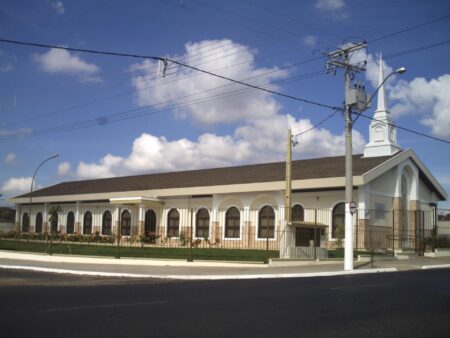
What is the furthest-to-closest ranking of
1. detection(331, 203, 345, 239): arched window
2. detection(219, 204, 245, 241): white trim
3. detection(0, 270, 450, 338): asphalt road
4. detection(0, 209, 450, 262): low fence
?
detection(219, 204, 245, 241): white trim < detection(331, 203, 345, 239): arched window < detection(0, 209, 450, 262): low fence < detection(0, 270, 450, 338): asphalt road

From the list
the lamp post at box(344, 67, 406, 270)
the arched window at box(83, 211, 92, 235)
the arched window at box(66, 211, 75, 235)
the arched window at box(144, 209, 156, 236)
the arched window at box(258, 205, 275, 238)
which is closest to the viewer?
the lamp post at box(344, 67, 406, 270)

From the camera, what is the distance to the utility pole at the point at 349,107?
20.1 metres

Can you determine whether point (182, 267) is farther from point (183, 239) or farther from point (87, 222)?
point (87, 222)

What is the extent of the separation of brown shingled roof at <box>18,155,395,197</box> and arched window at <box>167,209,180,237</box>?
2094 millimetres

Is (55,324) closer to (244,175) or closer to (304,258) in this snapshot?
(304,258)

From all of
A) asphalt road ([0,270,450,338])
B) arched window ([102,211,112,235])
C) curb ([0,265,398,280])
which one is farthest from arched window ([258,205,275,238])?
asphalt road ([0,270,450,338])

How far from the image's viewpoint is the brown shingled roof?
110 feet

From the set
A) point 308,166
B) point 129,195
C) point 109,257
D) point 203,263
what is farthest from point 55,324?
point 129,195

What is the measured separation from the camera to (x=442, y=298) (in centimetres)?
1178

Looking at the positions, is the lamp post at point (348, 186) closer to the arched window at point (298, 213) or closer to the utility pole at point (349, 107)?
the utility pole at point (349, 107)

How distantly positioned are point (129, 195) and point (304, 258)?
71.2ft

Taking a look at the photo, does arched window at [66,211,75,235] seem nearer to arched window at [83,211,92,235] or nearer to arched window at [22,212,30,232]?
arched window at [83,211,92,235]

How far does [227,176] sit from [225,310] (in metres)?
31.6

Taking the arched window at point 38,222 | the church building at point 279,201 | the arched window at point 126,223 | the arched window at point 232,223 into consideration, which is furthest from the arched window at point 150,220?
the arched window at point 38,222
